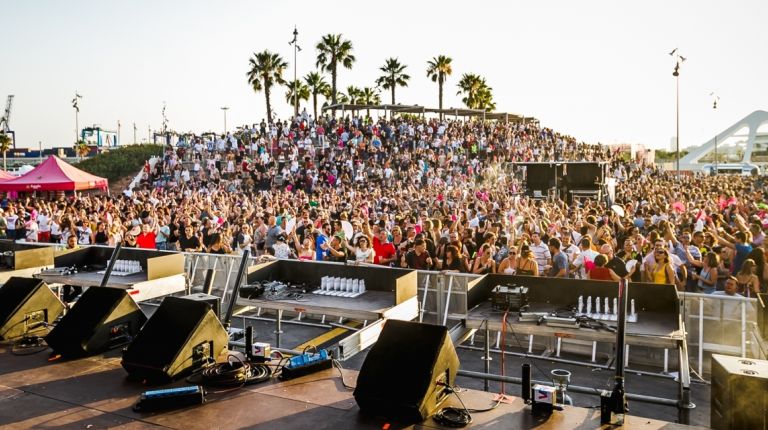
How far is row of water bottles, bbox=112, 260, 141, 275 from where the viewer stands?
10.3m

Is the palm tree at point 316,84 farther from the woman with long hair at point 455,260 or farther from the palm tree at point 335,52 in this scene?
the woman with long hair at point 455,260

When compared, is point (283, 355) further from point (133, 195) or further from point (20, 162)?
point (20, 162)

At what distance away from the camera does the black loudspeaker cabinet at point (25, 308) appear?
6332 millimetres

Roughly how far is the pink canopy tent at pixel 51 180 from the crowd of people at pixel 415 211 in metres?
1.18

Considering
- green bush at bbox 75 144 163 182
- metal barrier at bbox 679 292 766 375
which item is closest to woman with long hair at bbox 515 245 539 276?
metal barrier at bbox 679 292 766 375

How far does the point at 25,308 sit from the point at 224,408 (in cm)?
349

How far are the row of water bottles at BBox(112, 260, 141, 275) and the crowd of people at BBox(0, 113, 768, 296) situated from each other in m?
1.76

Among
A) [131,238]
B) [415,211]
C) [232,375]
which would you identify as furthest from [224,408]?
[415,211]

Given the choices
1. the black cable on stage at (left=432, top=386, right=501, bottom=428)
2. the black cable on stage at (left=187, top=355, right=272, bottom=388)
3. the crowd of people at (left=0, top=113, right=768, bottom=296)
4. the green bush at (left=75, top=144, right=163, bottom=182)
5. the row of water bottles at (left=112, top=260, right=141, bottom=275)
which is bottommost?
the black cable on stage at (left=432, top=386, right=501, bottom=428)

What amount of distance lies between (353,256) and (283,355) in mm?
6090

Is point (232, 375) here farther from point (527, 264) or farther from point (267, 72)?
point (267, 72)

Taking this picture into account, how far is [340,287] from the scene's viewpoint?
27.4ft

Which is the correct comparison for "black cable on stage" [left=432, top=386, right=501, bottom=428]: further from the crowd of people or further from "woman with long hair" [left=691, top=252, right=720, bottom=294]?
"woman with long hair" [left=691, top=252, right=720, bottom=294]

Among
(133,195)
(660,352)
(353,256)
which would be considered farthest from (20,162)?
(660,352)
